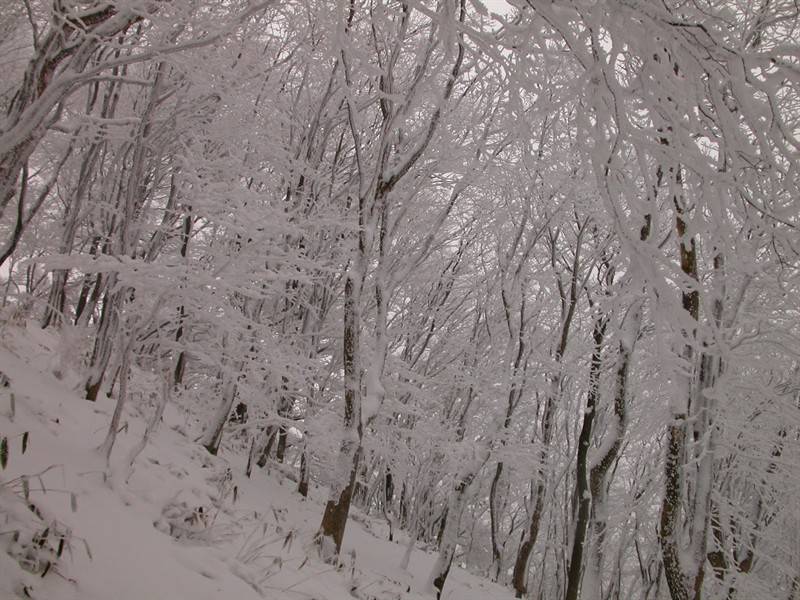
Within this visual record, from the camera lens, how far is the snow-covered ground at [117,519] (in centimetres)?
240

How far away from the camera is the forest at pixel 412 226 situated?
7.11 ft

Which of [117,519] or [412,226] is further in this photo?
[412,226]

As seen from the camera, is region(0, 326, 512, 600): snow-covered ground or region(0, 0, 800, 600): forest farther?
region(0, 326, 512, 600): snow-covered ground

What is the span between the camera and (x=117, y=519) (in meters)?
3.09

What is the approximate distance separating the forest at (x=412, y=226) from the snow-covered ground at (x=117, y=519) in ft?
0.36

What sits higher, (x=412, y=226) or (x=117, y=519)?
(x=412, y=226)

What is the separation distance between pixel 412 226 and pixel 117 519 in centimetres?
790

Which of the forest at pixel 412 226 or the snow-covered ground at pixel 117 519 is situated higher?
the forest at pixel 412 226

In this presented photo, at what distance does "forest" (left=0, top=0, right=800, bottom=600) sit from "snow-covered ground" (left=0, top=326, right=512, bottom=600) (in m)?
0.11

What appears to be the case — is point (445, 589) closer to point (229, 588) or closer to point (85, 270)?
point (229, 588)

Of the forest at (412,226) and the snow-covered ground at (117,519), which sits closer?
the forest at (412,226)

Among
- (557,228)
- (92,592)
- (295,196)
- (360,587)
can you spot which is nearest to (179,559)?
(92,592)

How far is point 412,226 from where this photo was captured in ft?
33.7

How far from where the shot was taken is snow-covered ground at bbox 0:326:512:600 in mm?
2396
